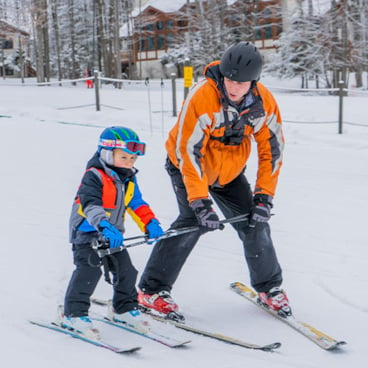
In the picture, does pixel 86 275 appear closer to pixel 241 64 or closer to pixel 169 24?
pixel 241 64

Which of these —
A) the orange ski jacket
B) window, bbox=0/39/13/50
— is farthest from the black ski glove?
window, bbox=0/39/13/50

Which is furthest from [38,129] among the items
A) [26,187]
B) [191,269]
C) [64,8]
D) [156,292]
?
[64,8]

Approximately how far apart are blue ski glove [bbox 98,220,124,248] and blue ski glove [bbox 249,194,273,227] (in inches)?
37.3

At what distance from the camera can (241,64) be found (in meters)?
3.41

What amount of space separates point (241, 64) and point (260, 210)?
3.07ft

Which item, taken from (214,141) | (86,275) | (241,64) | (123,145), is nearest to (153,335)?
(86,275)

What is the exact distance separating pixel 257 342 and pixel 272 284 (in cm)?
54

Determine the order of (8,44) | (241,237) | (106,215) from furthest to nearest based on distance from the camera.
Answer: (8,44)
(241,237)
(106,215)

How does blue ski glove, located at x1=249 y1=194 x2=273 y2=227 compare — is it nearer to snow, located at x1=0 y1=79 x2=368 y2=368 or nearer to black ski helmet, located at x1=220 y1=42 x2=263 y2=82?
snow, located at x1=0 y1=79 x2=368 y2=368

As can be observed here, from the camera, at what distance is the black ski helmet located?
11.2 feet

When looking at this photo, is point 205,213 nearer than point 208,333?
No

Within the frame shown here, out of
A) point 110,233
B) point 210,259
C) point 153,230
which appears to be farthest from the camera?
point 210,259

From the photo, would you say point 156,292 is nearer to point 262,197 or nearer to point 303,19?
point 262,197

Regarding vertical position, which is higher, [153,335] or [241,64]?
[241,64]
